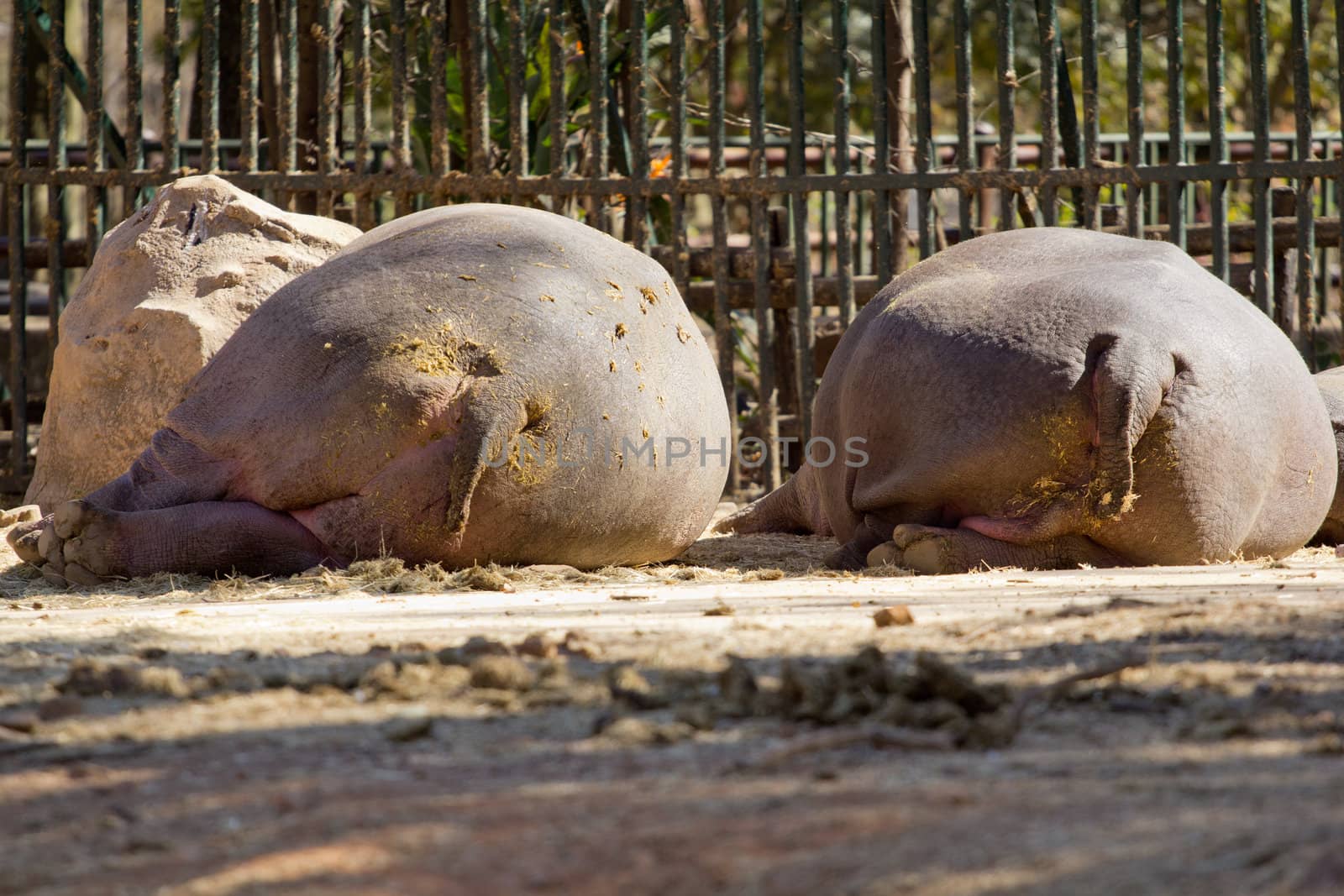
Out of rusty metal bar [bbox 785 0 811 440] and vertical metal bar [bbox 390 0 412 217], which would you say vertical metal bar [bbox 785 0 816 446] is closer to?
rusty metal bar [bbox 785 0 811 440]

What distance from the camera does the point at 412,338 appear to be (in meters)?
4.27

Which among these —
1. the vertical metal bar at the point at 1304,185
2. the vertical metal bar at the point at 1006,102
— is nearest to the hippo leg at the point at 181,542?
the vertical metal bar at the point at 1006,102

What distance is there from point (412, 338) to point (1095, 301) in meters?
1.98

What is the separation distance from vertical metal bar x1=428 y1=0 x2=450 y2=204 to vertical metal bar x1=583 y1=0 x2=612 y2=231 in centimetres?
68

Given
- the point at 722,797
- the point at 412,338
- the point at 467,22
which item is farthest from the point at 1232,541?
the point at 467,22

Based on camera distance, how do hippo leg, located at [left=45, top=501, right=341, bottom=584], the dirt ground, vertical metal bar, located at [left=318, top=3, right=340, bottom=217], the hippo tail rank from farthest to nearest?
vertical metal bar, located at [left=318, top=3, right=340, bottom=217] → the hippo tail → hippo leg, located at [left=45, top=501, right=341, bottom=584] → the dirt ground

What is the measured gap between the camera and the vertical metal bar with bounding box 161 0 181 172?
7.05 metres

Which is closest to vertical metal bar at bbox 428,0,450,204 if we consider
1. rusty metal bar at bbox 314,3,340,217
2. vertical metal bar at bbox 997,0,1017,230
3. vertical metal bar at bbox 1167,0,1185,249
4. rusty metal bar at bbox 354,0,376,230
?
rusty metal bar at bbox 354,0,376,230

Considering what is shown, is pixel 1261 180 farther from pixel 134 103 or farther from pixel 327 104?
pixel 134 103

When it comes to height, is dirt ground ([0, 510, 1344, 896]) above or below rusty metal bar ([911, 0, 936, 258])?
below

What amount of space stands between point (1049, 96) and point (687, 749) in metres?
5.11

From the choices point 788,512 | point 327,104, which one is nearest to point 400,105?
point 327,104

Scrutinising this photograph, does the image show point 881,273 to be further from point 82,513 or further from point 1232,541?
point 82,513

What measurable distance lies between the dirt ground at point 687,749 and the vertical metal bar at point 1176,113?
3603mm
